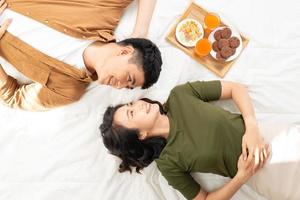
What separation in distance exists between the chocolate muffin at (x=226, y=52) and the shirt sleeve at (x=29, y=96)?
73 centimetres

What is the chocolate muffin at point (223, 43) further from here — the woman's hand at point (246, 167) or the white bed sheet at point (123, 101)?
the woman's hand at point (246, 167)

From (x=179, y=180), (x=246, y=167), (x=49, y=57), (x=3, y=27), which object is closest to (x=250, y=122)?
(x=246, y=167)

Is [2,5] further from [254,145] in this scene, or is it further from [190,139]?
[254,145]

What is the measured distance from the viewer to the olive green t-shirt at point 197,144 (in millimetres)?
1479

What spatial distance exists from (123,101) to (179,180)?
0.45m

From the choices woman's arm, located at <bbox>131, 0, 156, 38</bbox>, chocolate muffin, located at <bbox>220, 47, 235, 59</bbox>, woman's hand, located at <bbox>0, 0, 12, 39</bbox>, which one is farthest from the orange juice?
woman's hand, located at <bbox>0, 0, 12, 39</bbox>

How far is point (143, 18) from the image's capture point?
1.70 metres

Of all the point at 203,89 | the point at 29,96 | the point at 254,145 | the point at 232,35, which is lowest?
the point at 29,96

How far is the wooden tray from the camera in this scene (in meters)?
1.72

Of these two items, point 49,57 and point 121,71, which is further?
point 49,57

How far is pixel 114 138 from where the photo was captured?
1.47m

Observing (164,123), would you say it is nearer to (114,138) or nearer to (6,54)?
(114,138)

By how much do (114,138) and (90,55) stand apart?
1.25 ft

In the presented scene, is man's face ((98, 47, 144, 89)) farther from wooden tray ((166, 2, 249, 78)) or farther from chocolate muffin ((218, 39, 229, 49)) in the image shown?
chocolate muffin ((218, 39, 229, 49))
